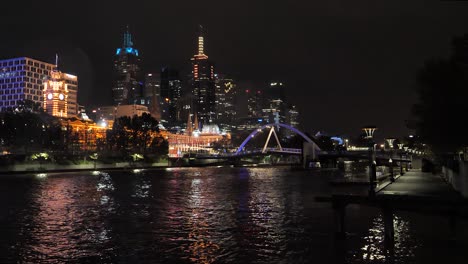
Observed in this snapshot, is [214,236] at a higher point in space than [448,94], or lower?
lower

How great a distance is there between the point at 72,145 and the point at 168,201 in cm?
12594

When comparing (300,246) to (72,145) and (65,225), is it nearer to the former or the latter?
(65,225)

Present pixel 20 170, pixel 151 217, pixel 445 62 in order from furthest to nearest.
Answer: pixel 20 170 → pixel 445 62 → pixel 151 217

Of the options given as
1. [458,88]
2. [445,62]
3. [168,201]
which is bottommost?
[168,201]

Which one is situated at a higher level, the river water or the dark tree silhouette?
the dark tree silhouette

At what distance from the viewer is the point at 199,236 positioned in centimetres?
2350

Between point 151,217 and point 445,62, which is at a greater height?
point 445,62

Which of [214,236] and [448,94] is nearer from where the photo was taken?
[214,236]

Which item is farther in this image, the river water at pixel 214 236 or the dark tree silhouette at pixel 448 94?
the dark tree silhouette at pixel 448 94

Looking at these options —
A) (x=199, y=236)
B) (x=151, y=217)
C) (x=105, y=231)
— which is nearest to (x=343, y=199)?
(x=199, y=236)

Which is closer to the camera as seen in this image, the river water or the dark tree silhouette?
the river water

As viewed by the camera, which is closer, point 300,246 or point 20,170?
point 300,246

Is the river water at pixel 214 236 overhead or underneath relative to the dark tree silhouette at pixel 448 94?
underneath

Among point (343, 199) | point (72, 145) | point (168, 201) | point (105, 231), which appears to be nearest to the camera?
point (343, 199)
